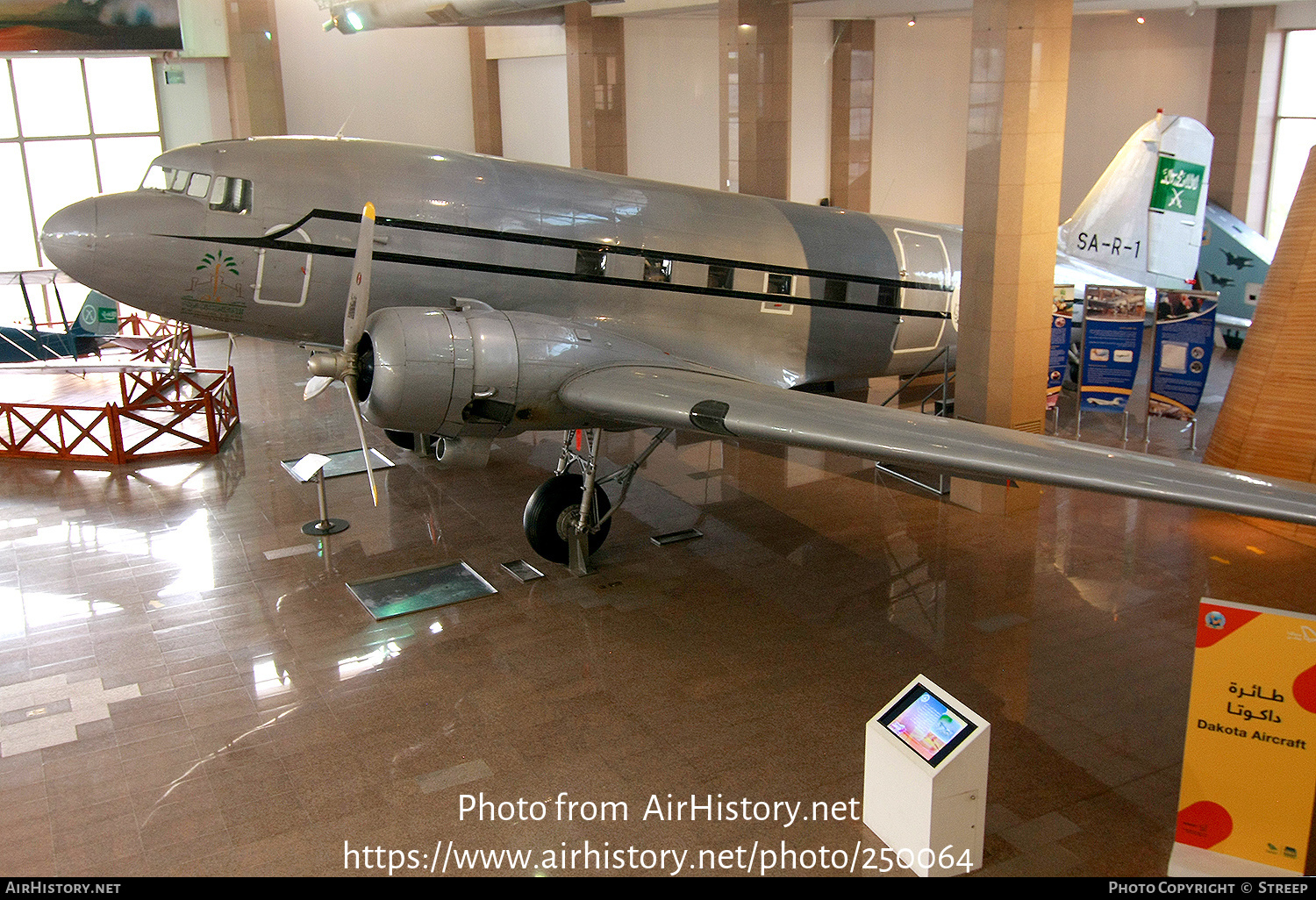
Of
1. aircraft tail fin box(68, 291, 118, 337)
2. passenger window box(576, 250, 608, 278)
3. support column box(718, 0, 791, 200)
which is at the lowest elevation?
aircraft tail fin box(68, 291, 118, 337)

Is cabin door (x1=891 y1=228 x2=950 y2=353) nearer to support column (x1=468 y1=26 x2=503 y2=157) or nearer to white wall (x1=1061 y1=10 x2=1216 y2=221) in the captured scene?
white wall (x1=1061 y1=10 x2=1216 y2=221)

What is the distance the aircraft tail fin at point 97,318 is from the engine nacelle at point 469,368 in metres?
12.1

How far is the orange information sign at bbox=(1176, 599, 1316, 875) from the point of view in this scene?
19.5 ft

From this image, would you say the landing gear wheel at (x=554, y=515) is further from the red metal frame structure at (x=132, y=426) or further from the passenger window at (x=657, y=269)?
the red metal frame structure at (x=132, y=426)

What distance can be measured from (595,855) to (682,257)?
26.4 feet

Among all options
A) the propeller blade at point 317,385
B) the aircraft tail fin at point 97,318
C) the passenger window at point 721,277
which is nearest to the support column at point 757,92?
the passenger window at point 721,277

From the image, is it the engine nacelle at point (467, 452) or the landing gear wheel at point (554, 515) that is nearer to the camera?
the engine nacelle at point (467, 452)

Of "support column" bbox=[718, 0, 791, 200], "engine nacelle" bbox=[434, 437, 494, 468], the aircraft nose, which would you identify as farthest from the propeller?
"support column" bbox=[718, 0, 791, 200]

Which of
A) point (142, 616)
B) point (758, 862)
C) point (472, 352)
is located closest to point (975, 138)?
point (472, 352)

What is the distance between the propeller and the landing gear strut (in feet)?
7.18

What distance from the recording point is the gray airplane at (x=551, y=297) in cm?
944

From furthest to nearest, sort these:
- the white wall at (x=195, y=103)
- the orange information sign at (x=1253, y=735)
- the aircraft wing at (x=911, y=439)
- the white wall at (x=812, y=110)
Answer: the white wall at (x=812, y=110) → the white wall at (x=195, y=103) → the aircraft wing at (x=911, y=439) → the orange information sign at (x=1253, y=735)

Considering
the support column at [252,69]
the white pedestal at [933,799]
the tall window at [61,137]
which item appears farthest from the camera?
the support column at [252,69]

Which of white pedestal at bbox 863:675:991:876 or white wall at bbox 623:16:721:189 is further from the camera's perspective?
white wall at bbox 623:16:721:189
